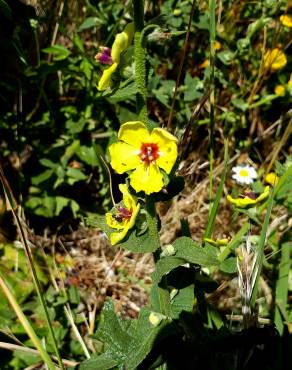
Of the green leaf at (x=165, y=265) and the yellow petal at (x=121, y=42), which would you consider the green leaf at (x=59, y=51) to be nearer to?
the yellow petal at (x=121, y=42)

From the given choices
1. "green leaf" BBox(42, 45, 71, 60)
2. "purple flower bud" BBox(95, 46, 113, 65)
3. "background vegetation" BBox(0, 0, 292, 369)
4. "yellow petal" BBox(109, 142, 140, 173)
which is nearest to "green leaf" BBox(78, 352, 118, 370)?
"background vegetation" BBox(0, 0, 292, 369)

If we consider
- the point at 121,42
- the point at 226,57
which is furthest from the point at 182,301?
the point at 226,57

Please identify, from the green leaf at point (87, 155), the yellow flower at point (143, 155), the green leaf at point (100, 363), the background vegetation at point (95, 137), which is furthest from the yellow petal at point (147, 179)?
the green leaf at point (87, 155)

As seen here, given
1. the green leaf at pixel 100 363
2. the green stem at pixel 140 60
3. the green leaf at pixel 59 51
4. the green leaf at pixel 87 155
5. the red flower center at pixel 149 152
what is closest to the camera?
the green stem at pixel 140 60

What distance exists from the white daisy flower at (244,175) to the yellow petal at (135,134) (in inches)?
42.8

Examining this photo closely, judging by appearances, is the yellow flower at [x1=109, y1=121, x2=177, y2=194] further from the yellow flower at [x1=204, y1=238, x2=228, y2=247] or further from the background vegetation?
the background vegetation

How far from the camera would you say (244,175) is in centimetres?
215

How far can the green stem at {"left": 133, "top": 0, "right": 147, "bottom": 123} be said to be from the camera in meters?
1.01

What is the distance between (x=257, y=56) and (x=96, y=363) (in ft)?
5.31

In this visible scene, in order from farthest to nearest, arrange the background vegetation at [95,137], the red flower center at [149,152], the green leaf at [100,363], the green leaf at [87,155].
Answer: the green leaf at [87,155]
the background vegetation at [95,137]
the green leaf at [100,363]
the red flower center at [149,152]

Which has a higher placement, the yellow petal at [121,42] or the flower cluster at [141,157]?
the yellow petal at [121,42]

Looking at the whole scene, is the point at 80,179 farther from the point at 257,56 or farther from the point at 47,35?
the point at 257,56

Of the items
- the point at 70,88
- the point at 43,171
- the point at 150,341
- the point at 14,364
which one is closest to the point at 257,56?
the point at 70,88

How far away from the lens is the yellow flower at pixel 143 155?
109 cm
